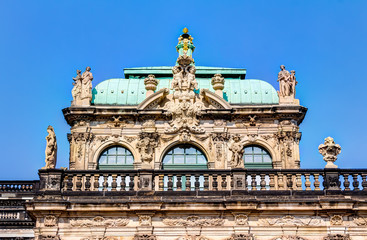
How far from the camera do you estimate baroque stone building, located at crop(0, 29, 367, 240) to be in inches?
893

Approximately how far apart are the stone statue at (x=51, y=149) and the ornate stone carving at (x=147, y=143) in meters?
4.73

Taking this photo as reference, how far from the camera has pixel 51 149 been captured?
23828mm

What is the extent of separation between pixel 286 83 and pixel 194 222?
358 inches

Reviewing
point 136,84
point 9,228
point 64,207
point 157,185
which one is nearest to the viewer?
point 64,207

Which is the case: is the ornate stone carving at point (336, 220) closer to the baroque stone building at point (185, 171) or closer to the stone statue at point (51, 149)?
the baroque stone building at point (185, 171)

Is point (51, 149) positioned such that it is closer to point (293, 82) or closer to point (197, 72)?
point (197, 72)

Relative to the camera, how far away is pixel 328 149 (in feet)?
77.7

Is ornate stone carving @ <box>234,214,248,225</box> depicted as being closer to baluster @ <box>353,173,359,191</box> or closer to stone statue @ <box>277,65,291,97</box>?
baluster @ <box>353,173,359,191</box>

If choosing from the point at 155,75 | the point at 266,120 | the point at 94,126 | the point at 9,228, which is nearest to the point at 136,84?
the point at 155,75

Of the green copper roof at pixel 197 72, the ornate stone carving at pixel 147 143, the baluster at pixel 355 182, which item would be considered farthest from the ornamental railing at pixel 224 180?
the green copper roof at pixel 197 72

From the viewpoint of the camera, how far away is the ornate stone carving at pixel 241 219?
74.5ft

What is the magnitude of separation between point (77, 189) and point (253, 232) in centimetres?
598

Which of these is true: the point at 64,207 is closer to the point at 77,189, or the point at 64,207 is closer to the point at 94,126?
the point at 77,189

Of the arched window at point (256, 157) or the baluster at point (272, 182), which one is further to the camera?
the arched window at point (256, 157)
